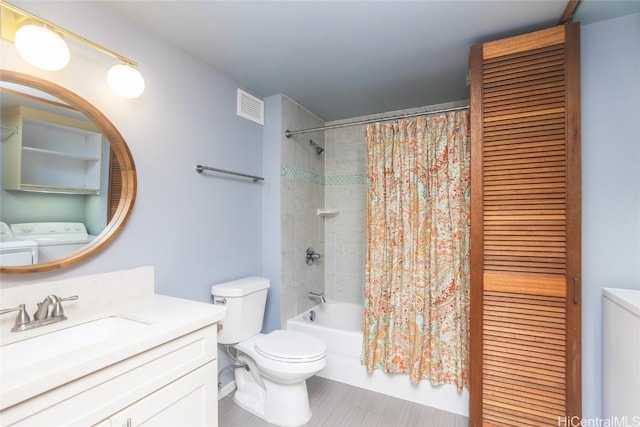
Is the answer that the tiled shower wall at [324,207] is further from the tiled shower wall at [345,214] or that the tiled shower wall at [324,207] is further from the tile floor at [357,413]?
the tile floor at [357,413]

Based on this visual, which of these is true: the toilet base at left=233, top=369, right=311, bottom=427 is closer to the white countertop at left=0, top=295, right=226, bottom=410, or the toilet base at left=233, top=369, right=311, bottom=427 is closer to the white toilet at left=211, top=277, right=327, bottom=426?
the white toilet at left=211, top=277, right=327, bottom=426

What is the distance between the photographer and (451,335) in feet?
6.11

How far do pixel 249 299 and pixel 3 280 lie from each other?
46.4 inches

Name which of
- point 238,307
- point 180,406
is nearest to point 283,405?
point 238,307

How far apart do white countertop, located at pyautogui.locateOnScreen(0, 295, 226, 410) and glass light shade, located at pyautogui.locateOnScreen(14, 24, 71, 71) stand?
103 centimetres

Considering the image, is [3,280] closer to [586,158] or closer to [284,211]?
[284,211]

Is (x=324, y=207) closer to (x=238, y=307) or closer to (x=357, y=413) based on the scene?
(x=238, y=307)

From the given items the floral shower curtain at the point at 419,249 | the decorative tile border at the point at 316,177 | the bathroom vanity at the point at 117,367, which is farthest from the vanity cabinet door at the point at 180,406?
the decorative tile border at the point at 316,177

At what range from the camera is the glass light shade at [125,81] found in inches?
55.2

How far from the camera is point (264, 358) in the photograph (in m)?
1.73

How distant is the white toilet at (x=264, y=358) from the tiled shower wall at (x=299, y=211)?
40 cm

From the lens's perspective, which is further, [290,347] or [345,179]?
[345,179]

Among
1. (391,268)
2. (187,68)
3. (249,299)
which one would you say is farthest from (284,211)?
(187,68)

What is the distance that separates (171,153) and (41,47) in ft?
2.29
